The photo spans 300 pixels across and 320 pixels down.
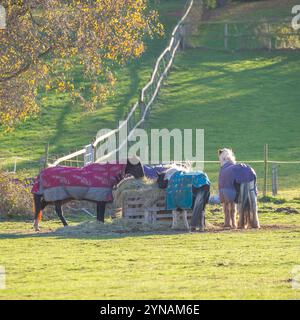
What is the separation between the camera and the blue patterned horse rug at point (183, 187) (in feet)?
75.0

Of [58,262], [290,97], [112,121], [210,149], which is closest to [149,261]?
[58,262]

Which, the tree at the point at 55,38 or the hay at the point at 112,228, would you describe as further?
the tree at the point at 55,38

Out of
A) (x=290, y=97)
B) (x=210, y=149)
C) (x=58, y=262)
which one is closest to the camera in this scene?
(x=58, y=262)

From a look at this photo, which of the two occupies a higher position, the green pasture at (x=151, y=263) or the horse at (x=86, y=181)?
the horse at (x=86, y=181)

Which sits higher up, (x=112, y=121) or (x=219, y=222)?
(x=112, y=121)

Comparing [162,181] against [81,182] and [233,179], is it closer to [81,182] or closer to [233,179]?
[233,179]

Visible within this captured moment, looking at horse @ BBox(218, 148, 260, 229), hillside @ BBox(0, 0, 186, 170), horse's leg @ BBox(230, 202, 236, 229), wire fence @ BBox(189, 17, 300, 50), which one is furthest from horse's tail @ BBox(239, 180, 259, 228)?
wire fence @ BBox(189, 17, 300, 50)

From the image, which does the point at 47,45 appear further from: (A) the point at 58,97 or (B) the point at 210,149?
(A) the point at 58,97

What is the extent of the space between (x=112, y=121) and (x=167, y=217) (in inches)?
895

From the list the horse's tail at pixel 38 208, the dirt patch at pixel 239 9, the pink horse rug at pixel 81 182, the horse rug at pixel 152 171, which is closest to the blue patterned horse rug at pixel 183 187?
the horse rug at pixel 152 171

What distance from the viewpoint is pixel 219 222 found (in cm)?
2461

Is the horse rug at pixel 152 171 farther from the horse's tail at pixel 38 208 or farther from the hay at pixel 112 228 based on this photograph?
the horse's tail at pixel 38 208
